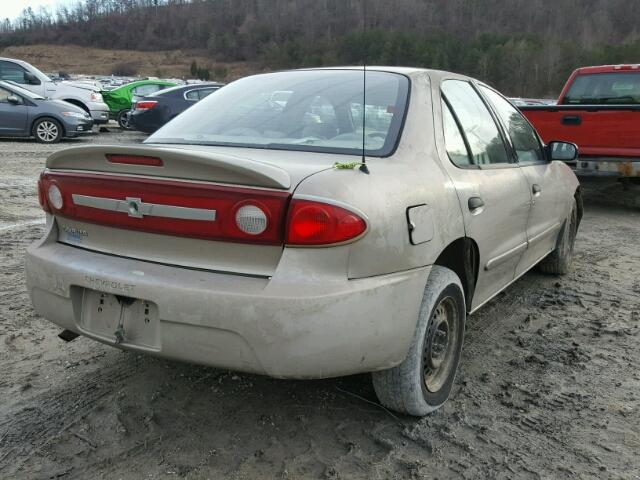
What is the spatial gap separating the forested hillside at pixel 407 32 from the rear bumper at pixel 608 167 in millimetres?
3048

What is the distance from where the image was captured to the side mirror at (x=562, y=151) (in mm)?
4203

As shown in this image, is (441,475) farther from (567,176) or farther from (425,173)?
(567,176)

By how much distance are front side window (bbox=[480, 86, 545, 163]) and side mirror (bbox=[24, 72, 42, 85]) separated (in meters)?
14.6

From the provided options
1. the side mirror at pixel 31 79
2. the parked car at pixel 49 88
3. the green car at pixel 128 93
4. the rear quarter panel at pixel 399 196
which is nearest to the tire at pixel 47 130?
the parked car at pixel 49 88

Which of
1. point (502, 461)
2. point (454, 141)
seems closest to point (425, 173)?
point (454, 141)

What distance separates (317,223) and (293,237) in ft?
0.33

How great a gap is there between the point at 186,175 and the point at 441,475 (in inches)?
58.3

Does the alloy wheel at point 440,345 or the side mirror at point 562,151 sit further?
the side mirror at point 562,151

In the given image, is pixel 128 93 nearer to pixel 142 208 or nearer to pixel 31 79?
pixel 31 79

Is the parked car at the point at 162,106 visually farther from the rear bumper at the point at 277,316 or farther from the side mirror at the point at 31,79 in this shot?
the rear bumper at the point at 277,316

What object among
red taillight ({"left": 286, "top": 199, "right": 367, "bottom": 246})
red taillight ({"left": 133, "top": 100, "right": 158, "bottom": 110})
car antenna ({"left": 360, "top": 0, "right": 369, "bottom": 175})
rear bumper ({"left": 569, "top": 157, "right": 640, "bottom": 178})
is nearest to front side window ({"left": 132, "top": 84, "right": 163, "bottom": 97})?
red taillight ({"left": 133, "top": 100, "right": 158, "bottom": 110})

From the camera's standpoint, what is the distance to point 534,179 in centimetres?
381

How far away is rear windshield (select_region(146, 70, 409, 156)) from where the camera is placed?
2680 mm

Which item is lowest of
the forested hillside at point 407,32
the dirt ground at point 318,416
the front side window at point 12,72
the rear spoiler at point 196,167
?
the dirt ground at point 318,416
